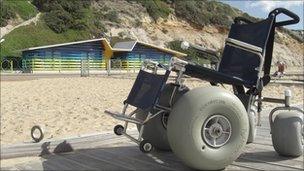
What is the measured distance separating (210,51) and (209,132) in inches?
49.7

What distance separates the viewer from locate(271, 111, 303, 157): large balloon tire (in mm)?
4941

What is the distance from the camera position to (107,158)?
17.2ft

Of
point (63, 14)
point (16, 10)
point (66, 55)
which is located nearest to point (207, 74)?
point (66, 55)

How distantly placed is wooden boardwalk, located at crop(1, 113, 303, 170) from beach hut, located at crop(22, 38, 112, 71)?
31609mm

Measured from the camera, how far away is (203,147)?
4.23 meters

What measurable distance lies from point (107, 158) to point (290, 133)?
1.91 metres

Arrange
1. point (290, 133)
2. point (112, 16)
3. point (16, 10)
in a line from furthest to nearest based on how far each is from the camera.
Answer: point (112, 16) → point (16, 10) → point (290, 133)

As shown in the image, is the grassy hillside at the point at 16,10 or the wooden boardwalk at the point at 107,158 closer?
the wooden boardwalk at the point at 107,158

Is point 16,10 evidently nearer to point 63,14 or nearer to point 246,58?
point 63,14

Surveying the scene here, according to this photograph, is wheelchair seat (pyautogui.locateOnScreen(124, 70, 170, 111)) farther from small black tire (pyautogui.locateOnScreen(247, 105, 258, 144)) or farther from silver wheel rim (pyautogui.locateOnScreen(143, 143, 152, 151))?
small black tire (pyautogui.locateOnScreen(247, 105, 258, 144))

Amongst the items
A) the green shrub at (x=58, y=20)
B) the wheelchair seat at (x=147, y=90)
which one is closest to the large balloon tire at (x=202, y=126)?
the wheelchair seat at (x=147, y=90)

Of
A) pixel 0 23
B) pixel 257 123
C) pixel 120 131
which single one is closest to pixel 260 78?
pixel 257 123

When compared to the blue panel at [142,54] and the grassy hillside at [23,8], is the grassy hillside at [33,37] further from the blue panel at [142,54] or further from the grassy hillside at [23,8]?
the blue panel at [142,54]

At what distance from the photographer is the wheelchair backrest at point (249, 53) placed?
17.3 ft
